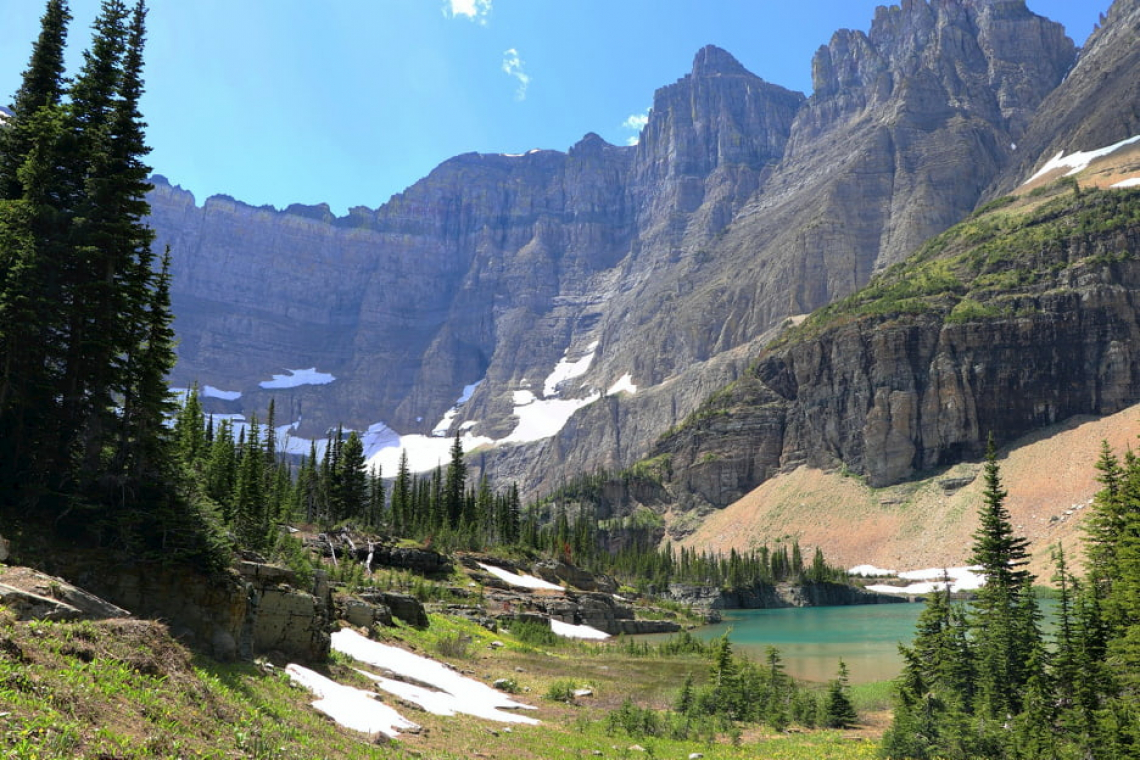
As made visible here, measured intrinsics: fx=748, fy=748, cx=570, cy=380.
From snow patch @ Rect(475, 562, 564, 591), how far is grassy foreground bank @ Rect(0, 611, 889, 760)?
38225mm

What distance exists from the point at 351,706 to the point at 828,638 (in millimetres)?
63589

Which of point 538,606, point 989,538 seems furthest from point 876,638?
point 989,538

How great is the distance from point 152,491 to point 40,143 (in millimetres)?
10521

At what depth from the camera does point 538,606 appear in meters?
61.2

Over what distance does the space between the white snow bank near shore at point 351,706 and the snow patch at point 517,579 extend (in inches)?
1917

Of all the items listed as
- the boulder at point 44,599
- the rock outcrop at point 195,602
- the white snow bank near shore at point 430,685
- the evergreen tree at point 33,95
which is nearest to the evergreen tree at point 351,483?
the white snow bank near shore at point 430,685

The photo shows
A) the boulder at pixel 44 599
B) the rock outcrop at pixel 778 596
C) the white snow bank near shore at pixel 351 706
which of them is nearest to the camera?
the boulder at pixel 44 599

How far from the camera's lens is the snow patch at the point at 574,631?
190 feet

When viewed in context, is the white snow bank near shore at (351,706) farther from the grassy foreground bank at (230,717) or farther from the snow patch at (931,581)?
the snow patch at (931,581)

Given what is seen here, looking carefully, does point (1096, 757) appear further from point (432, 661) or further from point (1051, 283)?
point (1051, 283)

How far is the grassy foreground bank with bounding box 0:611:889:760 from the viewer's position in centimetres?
927

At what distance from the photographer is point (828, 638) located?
7219cm

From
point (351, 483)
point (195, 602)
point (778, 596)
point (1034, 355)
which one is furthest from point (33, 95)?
point (1034, 355)

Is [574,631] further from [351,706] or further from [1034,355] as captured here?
[1034,355]
